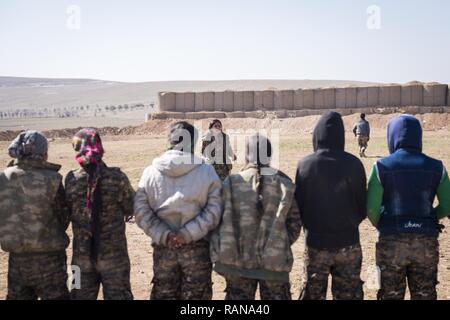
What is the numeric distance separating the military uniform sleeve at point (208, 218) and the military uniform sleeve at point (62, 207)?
0.97 m

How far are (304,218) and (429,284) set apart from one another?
3.44ft

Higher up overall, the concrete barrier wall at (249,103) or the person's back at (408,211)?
the concrete barrier wall at (249,103)

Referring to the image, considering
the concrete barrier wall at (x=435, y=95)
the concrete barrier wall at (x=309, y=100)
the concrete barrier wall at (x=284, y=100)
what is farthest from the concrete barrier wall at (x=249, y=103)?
the concrete barrier wall at (x=435, y=95)

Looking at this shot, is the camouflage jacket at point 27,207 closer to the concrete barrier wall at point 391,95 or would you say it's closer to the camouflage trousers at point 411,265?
the camouflage trousers at point 411,265

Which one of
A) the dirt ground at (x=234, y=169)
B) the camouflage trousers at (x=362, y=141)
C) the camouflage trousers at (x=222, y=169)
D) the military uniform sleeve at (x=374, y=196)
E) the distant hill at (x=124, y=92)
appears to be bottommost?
the dirt ground at (x=234, y=169)

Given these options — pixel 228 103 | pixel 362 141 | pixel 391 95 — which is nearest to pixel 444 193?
pixel 362 141

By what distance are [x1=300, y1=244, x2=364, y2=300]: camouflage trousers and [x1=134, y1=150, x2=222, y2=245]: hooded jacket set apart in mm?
831

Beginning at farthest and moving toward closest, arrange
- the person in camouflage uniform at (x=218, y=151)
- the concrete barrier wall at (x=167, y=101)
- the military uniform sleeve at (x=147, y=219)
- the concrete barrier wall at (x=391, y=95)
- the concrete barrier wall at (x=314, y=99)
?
the concrete barrier wall at (x=167, y=101) → the concrete barrier wall at (x=391, y=95) → the concrete barrier wall at (x=314, y=99) → the person in camouflage uniform at (x=218, y=151) → the military uniform sleeve at (x=147, y=219)

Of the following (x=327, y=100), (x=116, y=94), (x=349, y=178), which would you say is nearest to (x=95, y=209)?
(x=349, y=178)

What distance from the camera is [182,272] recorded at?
3.70 meters

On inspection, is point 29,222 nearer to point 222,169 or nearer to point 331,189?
point 331,189

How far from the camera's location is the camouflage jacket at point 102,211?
144 inches

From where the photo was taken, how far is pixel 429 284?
12.0 feet
